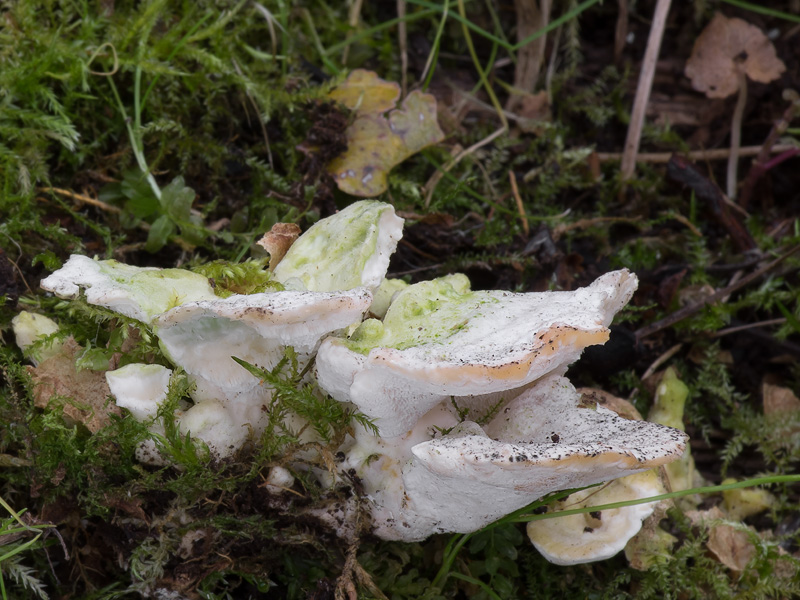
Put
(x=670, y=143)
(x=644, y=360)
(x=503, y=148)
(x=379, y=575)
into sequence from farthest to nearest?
(x=670, y=143) → (x=503, y=148) → (x=644, y=360) → (x=379, y=575)

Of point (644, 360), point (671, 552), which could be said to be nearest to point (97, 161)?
point (644, 360)

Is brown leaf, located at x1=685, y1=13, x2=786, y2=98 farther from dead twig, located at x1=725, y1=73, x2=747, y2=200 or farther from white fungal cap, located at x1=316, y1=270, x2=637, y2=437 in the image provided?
white fungal cap, located at x1=316, y1=270, x2=637, y2=437

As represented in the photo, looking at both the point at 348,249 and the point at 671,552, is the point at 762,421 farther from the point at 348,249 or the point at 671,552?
the point at 348,249

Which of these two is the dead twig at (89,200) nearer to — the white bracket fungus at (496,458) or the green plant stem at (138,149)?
the green plant stem at (138,149)

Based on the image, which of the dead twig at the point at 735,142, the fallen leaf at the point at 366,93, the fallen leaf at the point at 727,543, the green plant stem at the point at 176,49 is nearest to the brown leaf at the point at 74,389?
the green plant stem at the point at 176,49

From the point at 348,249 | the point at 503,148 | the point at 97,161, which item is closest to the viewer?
the point at 348,249

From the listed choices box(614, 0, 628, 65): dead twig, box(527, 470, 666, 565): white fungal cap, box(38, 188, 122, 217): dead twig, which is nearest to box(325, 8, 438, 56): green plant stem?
box(614, 0, 628, 65): dead twig

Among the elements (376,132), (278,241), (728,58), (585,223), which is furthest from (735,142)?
(278,241)
